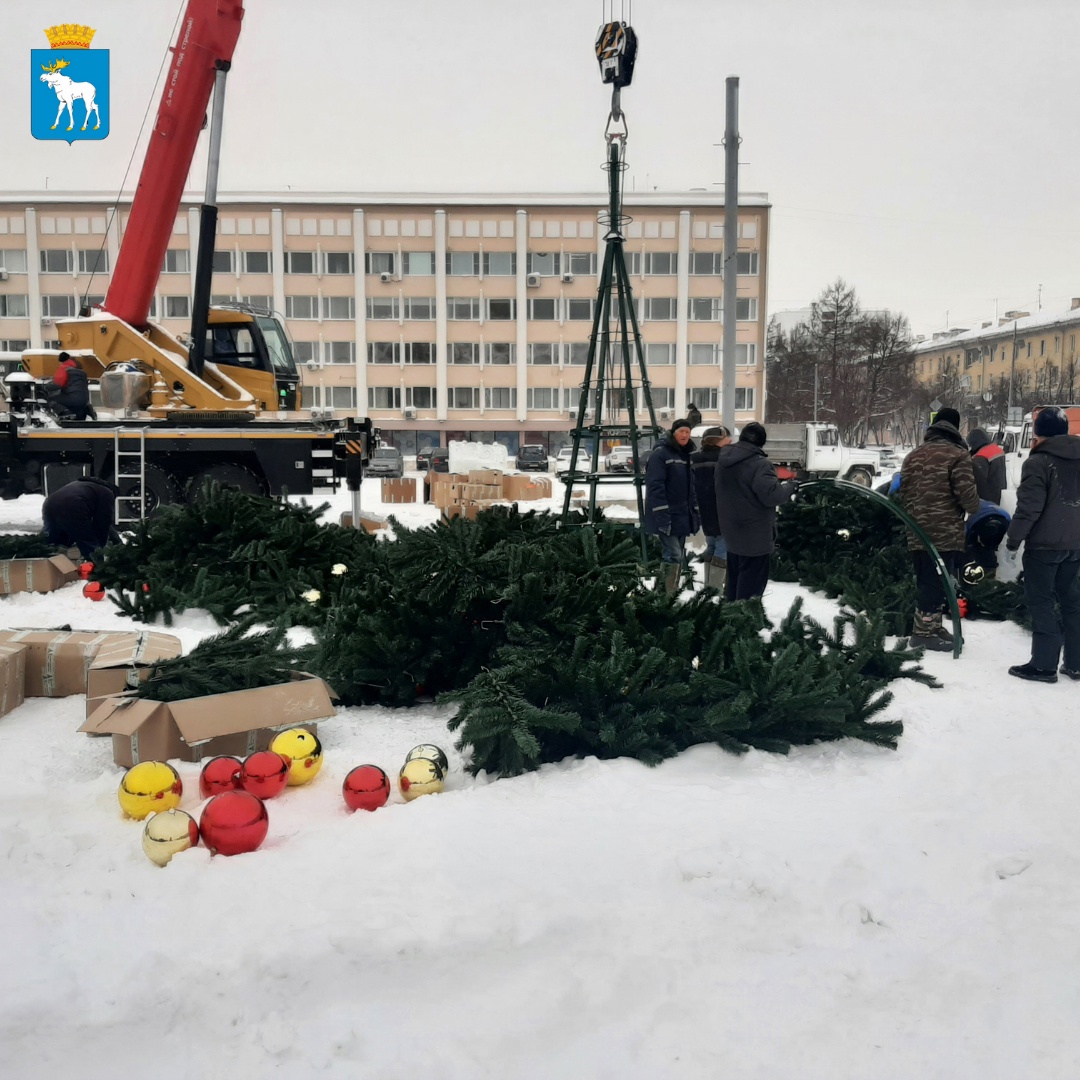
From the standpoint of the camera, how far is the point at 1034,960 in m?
2.97

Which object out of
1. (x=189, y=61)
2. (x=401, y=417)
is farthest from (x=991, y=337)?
(x=189, y=61)

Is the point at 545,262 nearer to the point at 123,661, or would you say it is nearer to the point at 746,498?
the point at 746,498

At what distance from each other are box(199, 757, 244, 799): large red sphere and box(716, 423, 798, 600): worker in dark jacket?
13.6 feet

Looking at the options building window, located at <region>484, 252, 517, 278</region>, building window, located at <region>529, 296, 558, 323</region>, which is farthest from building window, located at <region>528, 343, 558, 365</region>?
building window, located at <region>484, 252, 517, 278</region>

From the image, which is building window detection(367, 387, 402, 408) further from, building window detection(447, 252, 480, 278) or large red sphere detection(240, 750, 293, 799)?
large red sphere detection(240, 750, 293, 799)

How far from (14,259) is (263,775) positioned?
52796 millimetres

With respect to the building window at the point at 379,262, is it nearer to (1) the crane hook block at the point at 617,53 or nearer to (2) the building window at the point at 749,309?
(2) the building window at the point at 749,309

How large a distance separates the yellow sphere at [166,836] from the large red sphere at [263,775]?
49cm

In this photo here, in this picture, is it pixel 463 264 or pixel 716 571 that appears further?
pixel 463 264

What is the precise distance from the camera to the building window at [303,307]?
48438 millimetres

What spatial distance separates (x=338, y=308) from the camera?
4856 cm

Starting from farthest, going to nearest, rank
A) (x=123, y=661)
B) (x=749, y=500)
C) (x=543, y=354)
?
(x=543, y=354) < (x=749, y=500) < (x=123, y=661)

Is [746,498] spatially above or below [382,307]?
below

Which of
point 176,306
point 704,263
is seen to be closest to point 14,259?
point 176,306
